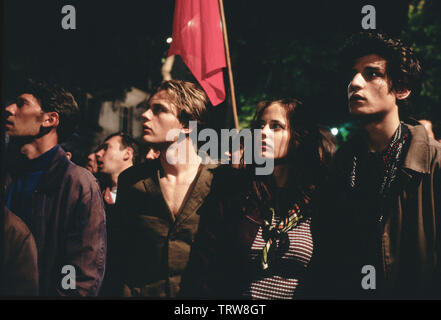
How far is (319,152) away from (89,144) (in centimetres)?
656

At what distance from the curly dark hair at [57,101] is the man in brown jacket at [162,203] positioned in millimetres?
653

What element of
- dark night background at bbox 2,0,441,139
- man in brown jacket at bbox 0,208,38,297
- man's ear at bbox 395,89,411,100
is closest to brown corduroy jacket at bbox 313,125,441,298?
man's ear at bbox 395,89,411,100

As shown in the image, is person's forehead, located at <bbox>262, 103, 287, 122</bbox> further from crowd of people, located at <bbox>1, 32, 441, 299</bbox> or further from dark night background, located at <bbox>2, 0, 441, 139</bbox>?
dark night background, located at <bbox>2, 0, 441, 139</bbox>

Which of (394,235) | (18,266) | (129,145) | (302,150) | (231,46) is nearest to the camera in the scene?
(394,235)

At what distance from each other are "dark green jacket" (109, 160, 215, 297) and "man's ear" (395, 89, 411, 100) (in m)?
1.46

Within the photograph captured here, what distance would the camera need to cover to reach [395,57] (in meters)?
2.69

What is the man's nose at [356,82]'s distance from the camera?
2.66 metres

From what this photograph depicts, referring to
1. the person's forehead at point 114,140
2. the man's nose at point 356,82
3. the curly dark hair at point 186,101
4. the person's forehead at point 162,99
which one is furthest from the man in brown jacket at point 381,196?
the person's forehead at point 114,140

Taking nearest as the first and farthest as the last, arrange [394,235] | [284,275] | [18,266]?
1. [394,235]
2. [284,275]
3. [18,266]

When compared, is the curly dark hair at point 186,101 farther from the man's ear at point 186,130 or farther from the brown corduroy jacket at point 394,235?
the brown corduroy jacket at point 394,235

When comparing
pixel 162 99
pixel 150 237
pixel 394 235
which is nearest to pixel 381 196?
pixel 394 235

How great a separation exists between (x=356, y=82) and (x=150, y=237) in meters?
1.82

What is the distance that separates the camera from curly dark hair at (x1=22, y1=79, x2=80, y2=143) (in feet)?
10.4

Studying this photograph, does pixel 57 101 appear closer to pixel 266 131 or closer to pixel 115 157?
pixel 115 157
